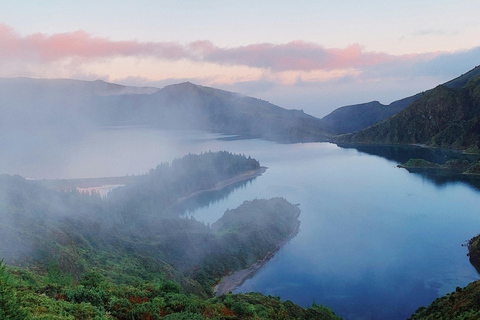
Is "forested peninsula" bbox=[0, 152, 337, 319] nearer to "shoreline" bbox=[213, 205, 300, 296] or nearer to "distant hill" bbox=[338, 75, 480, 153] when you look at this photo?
"shoreline" bbox=[213, 205, 300, 296]

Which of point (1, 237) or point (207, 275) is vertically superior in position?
point (1, 237)

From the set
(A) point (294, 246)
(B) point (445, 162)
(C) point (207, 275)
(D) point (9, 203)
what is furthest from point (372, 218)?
(B) point (445, 162)

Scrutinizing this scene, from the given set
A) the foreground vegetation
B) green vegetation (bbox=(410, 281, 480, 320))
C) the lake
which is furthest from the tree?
the lake

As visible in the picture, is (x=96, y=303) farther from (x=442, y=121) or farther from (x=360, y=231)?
(x=442, y=121)

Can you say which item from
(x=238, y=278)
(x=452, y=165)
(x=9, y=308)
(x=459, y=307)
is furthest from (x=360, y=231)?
(x=452, y=165)

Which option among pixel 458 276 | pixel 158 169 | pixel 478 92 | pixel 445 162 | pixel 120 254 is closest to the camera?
pixel 120 254

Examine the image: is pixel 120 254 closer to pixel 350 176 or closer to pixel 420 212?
pixel 420 212
